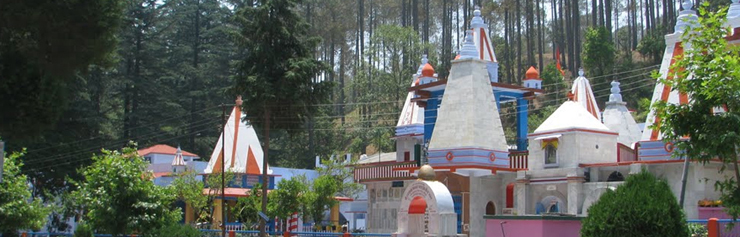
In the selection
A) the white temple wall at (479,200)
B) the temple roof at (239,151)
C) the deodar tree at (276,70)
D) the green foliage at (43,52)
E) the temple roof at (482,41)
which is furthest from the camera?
the temple roof at (239,151)

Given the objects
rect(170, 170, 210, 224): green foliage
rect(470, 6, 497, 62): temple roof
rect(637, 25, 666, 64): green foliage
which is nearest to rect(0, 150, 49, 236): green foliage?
rect(170, 170, 210, 224): green foliage

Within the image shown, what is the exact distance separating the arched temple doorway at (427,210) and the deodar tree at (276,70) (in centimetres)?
1035

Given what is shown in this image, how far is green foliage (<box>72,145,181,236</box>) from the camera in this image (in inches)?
1144

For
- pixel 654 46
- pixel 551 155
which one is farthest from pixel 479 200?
pixel 654 46

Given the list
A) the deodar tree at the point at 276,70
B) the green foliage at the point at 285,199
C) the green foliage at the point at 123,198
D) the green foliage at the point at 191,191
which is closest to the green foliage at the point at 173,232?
the green foliage at the point at 123,198

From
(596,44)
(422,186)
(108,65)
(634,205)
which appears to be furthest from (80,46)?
(596,44)

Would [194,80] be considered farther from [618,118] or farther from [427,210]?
[427,210]

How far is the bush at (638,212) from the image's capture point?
15.1 metres

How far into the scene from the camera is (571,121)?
2839cm

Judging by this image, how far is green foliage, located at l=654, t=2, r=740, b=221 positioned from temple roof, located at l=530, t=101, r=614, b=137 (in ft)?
42.2

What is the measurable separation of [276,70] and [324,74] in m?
24.4

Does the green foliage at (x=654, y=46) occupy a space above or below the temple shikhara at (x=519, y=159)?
above

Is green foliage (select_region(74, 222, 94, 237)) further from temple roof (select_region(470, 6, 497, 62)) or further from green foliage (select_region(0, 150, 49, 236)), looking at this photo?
temple roof (select_region(470, 6, 497, 62))

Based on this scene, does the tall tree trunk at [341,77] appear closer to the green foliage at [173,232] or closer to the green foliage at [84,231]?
the green foliage at [84,231]
